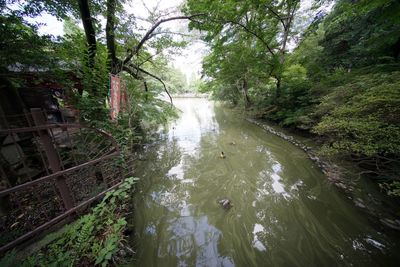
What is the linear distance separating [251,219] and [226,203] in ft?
1.76

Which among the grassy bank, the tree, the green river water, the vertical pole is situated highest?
the tree

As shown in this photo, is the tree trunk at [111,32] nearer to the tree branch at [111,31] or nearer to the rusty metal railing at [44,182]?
the tree branch at [111,31]

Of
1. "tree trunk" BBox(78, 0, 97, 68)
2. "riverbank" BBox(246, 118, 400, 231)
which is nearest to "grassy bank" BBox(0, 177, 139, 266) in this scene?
"tree trunk" BBox(78, 0, 97, 68)

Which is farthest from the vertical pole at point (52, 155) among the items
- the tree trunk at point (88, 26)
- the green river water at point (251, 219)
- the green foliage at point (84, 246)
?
the tree trunk at point (88, 26)

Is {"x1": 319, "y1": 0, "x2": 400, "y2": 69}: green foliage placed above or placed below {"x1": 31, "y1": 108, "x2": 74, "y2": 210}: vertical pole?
above

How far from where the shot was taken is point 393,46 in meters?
4.77

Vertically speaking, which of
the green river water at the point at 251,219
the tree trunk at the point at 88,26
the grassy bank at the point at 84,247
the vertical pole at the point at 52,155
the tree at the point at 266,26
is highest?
the tree at the point at 266,26

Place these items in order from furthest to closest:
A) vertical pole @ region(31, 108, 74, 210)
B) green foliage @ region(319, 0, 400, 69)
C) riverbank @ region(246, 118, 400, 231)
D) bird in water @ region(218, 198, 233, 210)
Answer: green foliage @ region(319, 0, 400, 69) → bird in water @ region(218, 198, 233, 210) → riverbank @ region(246, 118, 400, 231) → vertical pole @ region(31, 108, 74, 210)

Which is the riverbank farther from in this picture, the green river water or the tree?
the tree

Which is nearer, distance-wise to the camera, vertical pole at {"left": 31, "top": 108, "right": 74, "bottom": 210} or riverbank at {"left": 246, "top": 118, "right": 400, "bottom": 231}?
vertical pole at {"left": 31, "top": 108, "right": 74, "bottom": 210}

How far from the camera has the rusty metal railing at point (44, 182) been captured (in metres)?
1.90

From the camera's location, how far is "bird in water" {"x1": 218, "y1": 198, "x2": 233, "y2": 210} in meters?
3.11

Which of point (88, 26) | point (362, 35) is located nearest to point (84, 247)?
point (88, 26)

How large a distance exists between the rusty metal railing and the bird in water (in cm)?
210
